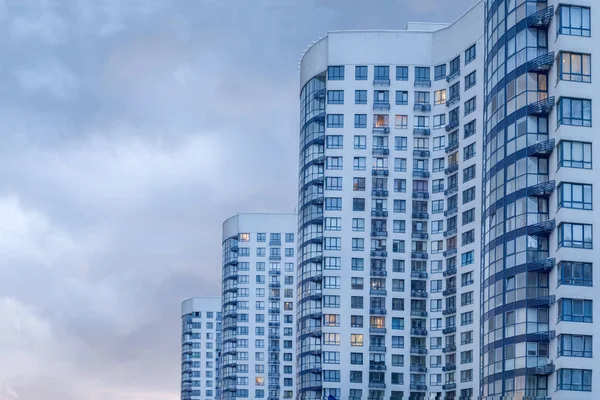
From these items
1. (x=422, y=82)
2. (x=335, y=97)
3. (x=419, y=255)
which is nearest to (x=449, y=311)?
(x=419, y=255)

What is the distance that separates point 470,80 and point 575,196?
58.1 m

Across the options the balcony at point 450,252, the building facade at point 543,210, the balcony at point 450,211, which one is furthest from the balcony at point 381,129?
the building facade at point 543,210

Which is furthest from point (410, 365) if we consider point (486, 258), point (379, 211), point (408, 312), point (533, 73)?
point (533, 73)

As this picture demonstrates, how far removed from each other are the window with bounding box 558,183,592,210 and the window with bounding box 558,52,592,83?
768cm

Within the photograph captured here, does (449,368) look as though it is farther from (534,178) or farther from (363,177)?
(534,178)

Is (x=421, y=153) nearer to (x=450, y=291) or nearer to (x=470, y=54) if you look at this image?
(x=470, y=54)

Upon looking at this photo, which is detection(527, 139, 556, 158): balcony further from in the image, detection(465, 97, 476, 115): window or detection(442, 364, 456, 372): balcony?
detection(442, 364, 456, 372): balcony

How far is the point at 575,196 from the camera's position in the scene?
81000 mm

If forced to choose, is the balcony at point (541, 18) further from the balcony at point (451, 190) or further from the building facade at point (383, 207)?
the balcony at point (451, 190)

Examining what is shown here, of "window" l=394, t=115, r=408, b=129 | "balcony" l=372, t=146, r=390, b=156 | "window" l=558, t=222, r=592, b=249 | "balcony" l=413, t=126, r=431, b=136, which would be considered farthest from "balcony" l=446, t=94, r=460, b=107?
"window" l=558, t=222, r=592, b=249

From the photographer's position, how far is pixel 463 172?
137 meters

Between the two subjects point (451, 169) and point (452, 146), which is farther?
point (452, 146)

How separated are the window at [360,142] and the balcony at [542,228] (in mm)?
65749

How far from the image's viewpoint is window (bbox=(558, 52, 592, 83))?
270 feet
